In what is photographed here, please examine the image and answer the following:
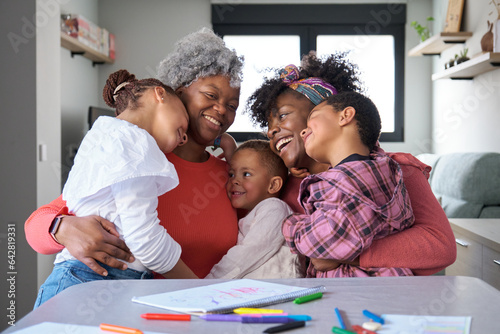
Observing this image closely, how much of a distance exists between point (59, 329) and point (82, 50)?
449 cm

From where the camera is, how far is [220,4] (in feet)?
18.5

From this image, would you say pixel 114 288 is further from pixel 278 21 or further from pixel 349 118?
pixel 278 21

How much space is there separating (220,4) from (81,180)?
191 inches

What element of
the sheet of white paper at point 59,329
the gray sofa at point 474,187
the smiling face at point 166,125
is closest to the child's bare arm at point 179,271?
the smiling face at point 166,125

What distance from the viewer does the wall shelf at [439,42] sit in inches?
172

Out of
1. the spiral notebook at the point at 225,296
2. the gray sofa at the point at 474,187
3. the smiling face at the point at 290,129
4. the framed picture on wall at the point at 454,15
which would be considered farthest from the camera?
the framed picture on wall at the point at 454,15

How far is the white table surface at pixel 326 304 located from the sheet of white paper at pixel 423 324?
0.06ft

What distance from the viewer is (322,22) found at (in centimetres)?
566

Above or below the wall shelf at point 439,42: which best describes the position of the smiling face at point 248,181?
below

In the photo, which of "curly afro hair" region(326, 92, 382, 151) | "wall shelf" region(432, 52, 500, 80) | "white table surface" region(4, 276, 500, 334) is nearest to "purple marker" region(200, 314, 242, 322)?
"white table surface" region(4, 276, 500, 334)

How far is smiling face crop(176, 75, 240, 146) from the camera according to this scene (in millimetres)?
1631

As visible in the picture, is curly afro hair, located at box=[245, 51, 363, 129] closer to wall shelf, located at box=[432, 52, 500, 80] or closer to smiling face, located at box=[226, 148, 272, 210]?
smiling face, located at box=[226, 148, 272, 210]

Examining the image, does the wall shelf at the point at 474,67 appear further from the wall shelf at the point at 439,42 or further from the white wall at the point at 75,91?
the white wall at the point at 75,91

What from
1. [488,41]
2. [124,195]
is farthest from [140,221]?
[488,41]
